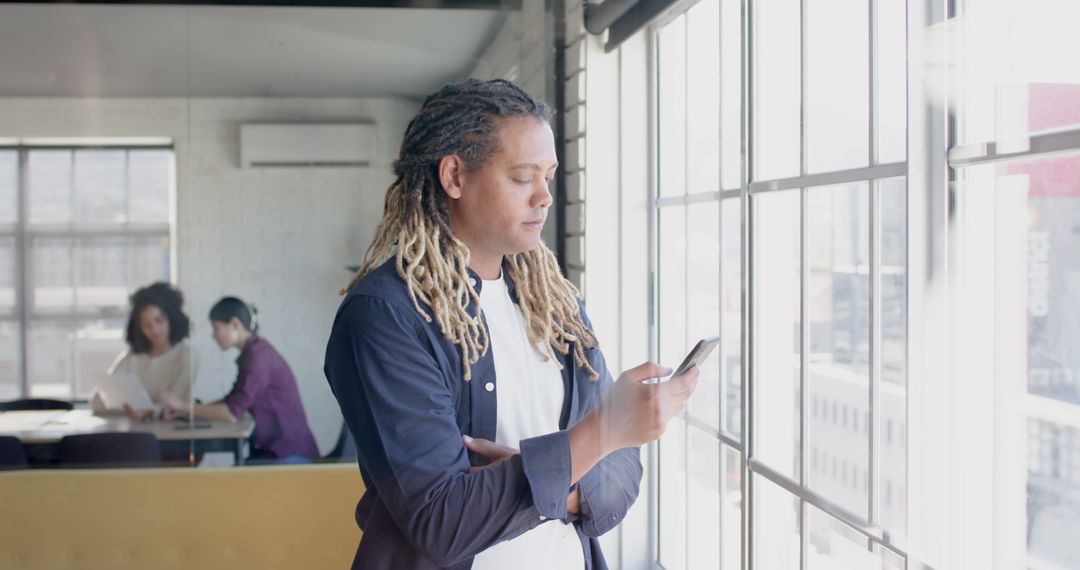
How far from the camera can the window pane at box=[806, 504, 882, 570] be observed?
124 centimetres

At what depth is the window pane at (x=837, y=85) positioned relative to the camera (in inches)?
47.7

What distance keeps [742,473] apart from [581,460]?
1.93 feet

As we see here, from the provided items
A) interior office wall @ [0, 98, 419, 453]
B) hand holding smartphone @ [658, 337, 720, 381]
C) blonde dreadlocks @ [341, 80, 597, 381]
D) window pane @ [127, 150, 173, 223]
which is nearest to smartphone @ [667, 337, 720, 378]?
hand holding smartphone @ [658, 337, 720, 381]

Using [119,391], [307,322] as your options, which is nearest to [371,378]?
[307,322]

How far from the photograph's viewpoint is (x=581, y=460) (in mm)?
1023

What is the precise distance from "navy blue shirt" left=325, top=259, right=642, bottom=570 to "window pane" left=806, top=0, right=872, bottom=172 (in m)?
0.51

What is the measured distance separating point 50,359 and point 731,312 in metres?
2.23

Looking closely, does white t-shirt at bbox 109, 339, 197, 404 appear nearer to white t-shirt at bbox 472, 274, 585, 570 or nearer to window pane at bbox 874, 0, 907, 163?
white t-shirt at bbox 472, 274, 585, 570

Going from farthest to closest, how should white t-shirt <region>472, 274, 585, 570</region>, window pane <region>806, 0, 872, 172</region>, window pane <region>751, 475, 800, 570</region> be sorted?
1. window pane <region>751, 475, 800, 570</region>
2. window pane <region>806, 0, 872, 172</region>
3. white t-shirt <region>472, 274, 585, 570</region>

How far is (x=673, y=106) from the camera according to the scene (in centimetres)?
154

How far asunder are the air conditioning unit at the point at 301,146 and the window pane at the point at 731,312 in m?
1.52

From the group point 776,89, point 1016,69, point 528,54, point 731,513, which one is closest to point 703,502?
point 731,513

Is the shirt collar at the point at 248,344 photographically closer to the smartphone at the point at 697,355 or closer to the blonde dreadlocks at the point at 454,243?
Answer: the blonde dreadlocks at the point at 454,243

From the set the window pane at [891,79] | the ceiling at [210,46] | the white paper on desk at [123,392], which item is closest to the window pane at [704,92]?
the window pane at [891,79]
